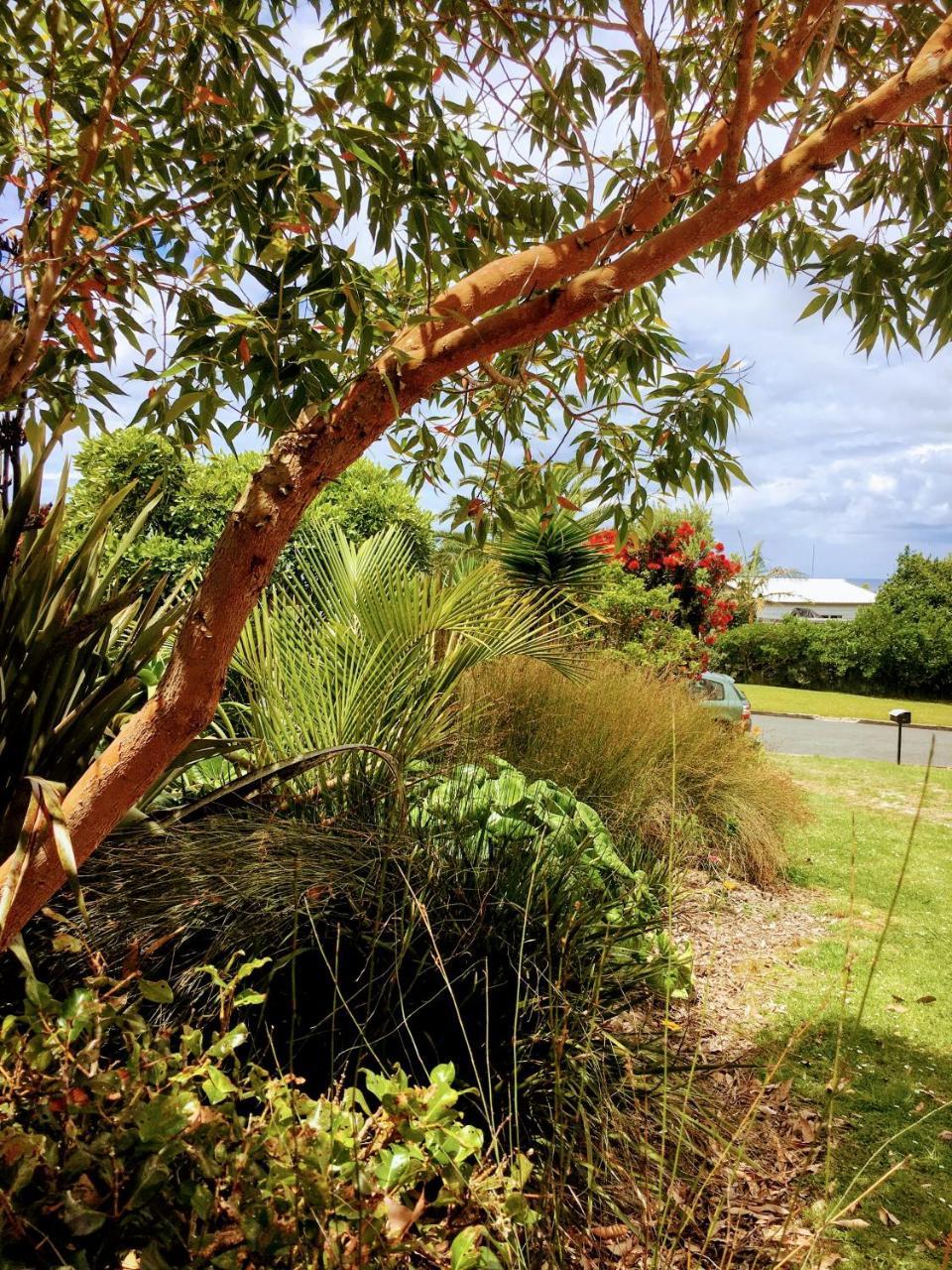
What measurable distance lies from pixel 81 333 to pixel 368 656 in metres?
1.76

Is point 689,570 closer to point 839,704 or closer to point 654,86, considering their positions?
point 654,86

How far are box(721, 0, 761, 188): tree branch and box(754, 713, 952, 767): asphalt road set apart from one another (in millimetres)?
10937

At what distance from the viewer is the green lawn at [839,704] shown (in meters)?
21.8

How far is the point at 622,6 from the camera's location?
2.20m

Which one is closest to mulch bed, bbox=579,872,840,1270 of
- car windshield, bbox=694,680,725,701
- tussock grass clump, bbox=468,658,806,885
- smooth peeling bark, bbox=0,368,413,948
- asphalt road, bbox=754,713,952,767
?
tussock grass clump, bbox=468,658,806,885

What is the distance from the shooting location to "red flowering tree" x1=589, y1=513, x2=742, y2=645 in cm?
1044

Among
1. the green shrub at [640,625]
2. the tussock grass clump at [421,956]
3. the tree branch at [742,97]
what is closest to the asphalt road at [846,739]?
the green shrub at [640,625]

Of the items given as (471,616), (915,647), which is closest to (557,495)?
(471,616)

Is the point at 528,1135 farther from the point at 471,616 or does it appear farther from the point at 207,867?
the point at 471,616

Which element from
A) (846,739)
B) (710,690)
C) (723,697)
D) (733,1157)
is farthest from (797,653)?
(733,1157)

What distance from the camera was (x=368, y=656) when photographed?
3832mm

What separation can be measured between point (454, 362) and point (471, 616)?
2350 millimetres

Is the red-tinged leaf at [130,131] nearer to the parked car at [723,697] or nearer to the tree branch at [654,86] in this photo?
the tree branch at [654,86]

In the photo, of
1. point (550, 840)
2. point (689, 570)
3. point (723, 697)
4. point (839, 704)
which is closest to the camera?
point (550, 840)
